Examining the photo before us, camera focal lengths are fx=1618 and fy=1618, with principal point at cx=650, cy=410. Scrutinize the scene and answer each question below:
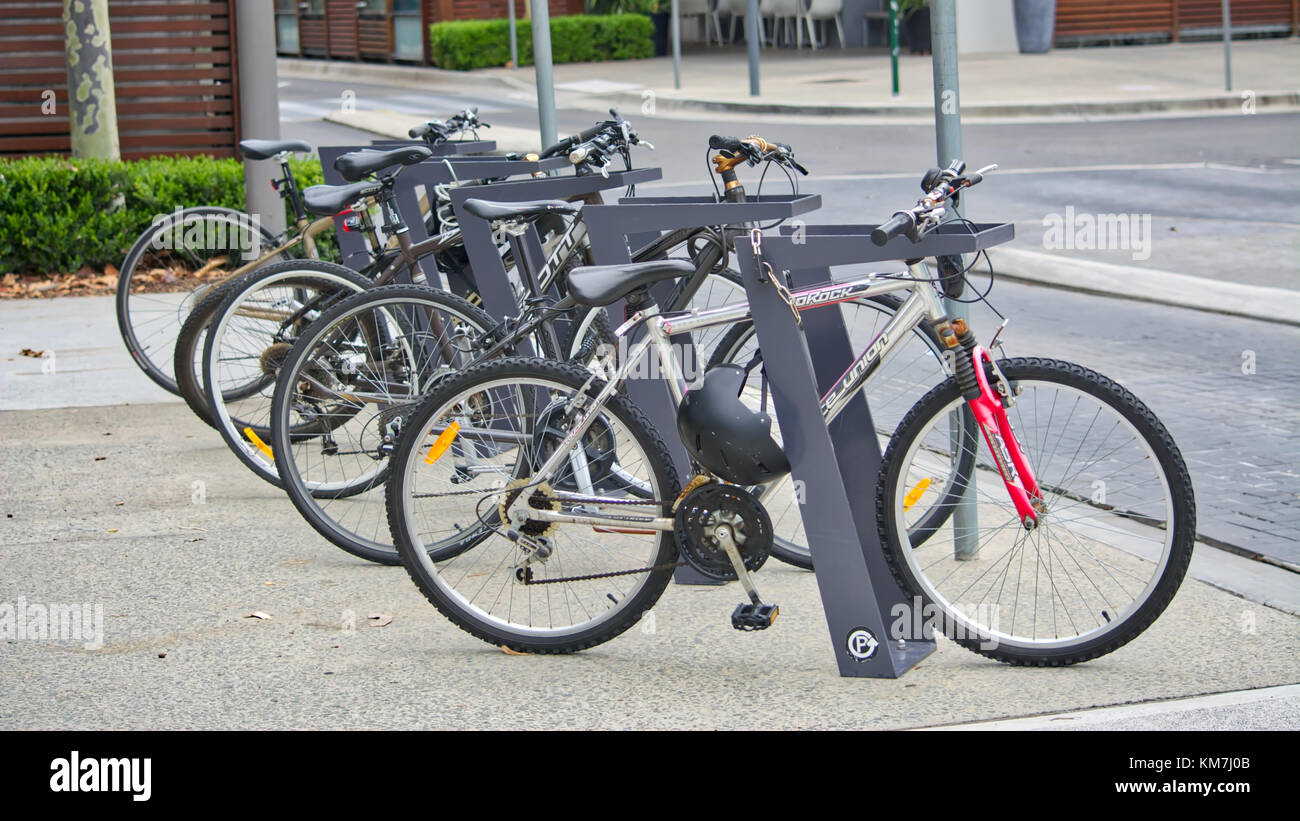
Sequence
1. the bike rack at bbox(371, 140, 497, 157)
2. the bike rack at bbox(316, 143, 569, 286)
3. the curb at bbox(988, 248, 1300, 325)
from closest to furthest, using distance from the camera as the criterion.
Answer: the bike rack at bbox(316, 143, 569, 286)
the bike rack at bbox(371, 140, 497, 157)
the curb at bbox(988, 248, 1300, 325)

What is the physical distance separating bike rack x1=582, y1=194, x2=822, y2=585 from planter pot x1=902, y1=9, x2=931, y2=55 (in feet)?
76.5

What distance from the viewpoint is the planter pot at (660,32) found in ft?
105

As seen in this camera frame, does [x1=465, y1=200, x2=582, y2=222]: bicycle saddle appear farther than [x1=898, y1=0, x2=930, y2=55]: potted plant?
No

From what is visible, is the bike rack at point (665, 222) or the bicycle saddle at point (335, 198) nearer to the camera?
the bike rack at point (665, 222)

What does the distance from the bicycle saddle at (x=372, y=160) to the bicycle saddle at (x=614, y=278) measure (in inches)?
70.9

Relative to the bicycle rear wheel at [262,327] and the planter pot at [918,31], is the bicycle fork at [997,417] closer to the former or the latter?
the bicycle rear wheel at [262,327]

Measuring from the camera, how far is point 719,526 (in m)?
4.22

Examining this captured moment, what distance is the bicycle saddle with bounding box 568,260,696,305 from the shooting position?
4301 mm

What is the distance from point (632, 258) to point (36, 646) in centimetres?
213

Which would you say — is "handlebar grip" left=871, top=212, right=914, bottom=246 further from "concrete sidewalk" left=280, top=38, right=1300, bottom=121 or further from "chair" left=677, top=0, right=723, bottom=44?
"chair" left=677, top=0, right=723, bottom=44
